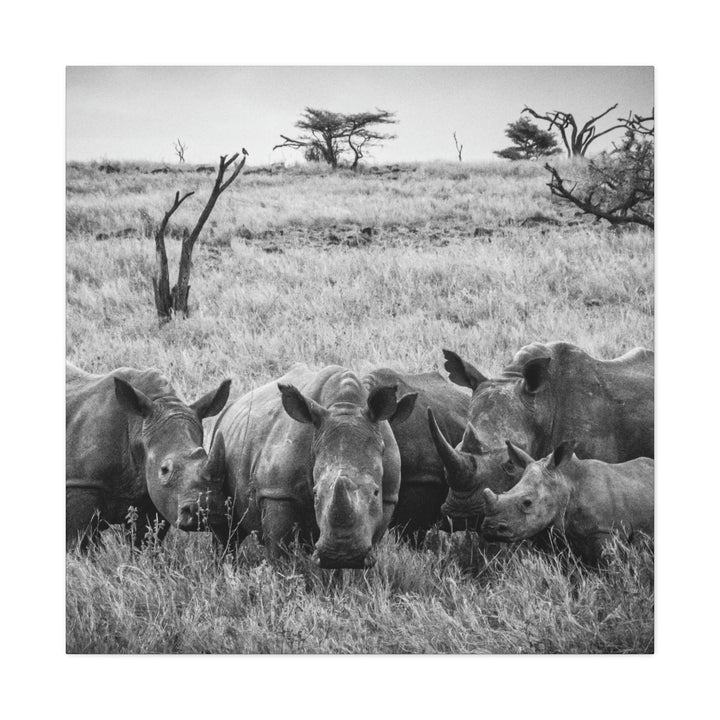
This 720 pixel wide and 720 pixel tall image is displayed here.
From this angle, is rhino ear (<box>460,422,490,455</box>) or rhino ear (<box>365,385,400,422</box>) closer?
rhino ear (<box>365,385,400,422</box>)

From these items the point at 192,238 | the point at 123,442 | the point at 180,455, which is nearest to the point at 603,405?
the point at 180,455

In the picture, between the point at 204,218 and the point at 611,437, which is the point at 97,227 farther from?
the point at 611,437

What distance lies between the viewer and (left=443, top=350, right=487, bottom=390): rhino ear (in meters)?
6.24

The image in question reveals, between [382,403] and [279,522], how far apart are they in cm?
76

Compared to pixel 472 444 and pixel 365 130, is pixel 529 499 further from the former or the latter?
pixel 365 130

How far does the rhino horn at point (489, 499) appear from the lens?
17.9ft

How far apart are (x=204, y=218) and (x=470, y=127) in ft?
5.18

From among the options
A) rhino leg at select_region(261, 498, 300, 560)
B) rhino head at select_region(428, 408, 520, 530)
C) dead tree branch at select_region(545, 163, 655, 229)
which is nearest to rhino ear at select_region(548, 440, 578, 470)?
rhino head at select_region(428, 408, 520, 530)

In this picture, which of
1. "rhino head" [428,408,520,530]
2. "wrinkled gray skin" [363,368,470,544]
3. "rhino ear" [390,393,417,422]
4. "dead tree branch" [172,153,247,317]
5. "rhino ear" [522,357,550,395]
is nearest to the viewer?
"rhino ear" [390,393,417,422]

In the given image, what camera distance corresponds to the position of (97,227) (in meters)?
6.50

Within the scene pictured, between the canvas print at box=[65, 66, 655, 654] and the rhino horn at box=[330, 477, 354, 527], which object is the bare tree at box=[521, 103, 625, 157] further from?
the rhino horn at box=[330, 477, 354, 527]

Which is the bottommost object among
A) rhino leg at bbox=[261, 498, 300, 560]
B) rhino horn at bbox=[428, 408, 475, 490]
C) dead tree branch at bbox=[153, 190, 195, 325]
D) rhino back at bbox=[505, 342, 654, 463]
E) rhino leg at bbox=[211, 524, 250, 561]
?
rhino leg at bbox=[211, 524, 250, 561]

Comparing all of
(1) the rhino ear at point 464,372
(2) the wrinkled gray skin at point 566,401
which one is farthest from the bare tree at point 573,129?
(1) the rhino ear at point 464,372
